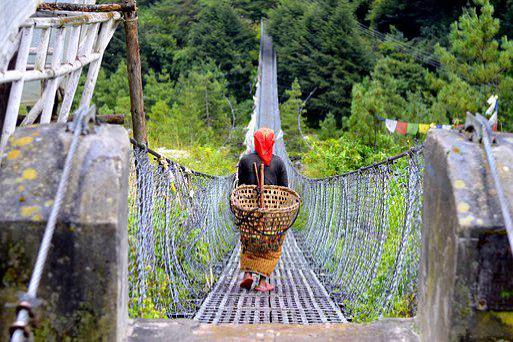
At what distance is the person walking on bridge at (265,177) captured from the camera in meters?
3.22

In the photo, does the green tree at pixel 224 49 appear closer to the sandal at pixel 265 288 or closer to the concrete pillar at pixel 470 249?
the sandal at pixel 265 288

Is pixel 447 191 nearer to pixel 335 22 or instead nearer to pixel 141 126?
pixel 141 126

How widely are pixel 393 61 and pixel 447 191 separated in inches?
730

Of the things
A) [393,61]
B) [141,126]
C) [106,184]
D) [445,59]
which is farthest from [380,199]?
[393,61]

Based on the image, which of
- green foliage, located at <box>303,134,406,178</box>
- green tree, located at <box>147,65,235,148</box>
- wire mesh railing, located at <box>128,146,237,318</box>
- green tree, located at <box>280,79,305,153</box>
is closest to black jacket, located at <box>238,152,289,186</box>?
wire mesh railing, located at <box>128,146,237,318</box>

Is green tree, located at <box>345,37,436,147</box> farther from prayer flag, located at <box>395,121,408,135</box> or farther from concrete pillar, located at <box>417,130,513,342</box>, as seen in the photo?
concrete pillar, located at <box>417,130,513,342</box>

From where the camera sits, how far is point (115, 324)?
1266 mm

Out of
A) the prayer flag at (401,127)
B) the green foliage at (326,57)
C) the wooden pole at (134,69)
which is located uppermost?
the green foliage at (326,57)

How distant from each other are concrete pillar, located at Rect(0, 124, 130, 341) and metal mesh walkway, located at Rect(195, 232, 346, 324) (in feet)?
4.43

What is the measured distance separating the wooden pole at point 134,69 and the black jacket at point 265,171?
132 cm

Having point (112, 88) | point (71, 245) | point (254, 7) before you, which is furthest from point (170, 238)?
point (254, 7)

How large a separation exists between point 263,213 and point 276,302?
0.46 m

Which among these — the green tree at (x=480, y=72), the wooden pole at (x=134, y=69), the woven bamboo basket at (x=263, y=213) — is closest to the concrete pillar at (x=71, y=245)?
the woven bamboo basket at (x=263, y=213)

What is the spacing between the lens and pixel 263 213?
3012 mm
